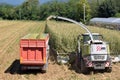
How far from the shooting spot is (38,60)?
1736 cm

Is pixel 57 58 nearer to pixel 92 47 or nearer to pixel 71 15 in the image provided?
pixel 92 47

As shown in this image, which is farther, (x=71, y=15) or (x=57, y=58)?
(x=71, y=15)

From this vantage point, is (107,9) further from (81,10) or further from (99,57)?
(99,57)

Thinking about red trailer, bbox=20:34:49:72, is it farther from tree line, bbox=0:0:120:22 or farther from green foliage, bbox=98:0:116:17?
tree line, bbox=0:0:120:22

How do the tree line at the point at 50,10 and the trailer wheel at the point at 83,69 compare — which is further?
the tree line at the point at 50,10

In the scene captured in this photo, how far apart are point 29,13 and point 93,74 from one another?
364ft

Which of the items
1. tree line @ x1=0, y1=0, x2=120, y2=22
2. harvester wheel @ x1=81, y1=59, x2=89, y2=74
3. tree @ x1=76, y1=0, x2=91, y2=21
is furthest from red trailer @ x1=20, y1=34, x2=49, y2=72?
tree line @ x1=0, y1=0, x2=120, y2=22

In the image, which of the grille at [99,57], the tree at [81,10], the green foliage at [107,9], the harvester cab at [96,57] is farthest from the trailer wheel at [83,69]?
the green foliage at [107,9]

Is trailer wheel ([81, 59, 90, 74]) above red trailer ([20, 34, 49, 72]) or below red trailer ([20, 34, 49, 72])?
below

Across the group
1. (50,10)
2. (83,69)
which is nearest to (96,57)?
(83,69)

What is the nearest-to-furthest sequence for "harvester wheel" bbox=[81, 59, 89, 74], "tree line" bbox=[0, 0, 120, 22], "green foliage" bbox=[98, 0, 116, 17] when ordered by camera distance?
1. "harvester wheel" bbox=[81, 59, 89, 74]
2. "green foliage" bbox=[98, 0, 116, 17]
3. "tree line" bbox=[0, 0, 120, 22]

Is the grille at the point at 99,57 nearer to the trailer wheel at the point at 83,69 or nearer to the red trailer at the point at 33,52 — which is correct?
the trailer wheel at the point at 83,69

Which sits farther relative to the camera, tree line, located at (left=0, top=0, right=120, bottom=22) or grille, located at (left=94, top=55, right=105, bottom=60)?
tree line, located at (left=0, top=0, right=120, bottom=22)

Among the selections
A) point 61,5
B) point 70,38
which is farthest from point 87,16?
point 70,38
